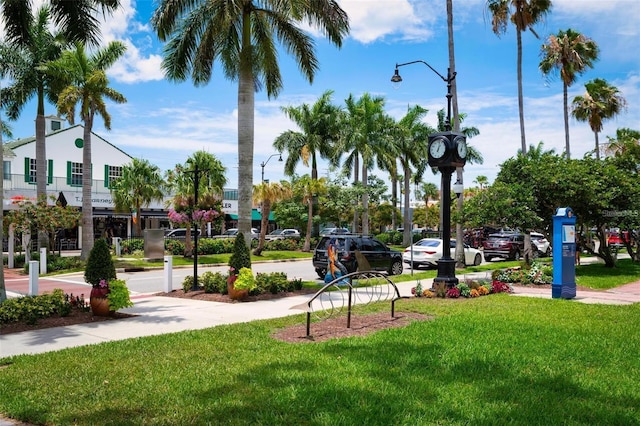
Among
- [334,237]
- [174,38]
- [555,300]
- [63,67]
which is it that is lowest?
[555,300]

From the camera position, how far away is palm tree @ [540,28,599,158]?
29969 mm

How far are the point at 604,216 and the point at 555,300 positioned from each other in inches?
334

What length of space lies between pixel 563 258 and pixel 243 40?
10.5 metres

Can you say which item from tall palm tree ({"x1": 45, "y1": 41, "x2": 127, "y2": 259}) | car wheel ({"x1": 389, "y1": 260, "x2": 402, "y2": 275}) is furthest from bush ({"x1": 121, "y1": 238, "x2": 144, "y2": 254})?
car wheel ({"x1": 389, "y1": 260, "x2": 402, "y2": 275})

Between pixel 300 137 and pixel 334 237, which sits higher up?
pixel 300 137

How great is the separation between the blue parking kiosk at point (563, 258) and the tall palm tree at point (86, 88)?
20.5 m

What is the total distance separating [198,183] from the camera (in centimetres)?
2828

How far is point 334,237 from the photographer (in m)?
18.3

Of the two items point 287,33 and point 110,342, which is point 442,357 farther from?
point 287,33

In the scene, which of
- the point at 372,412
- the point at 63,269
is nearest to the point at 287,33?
the point at 372,412

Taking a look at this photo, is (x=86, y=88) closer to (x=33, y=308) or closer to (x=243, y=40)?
(x=243, y=40)

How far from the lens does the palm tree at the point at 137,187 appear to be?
122ft

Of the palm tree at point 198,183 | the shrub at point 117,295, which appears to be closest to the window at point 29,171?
the palm tree at point 198,183

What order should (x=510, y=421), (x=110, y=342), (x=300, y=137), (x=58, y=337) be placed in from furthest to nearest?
1. (x=300, y=137)
2. (x=58, y=337)
3. (x=110, y=342)
4. (x=510, y=421)
